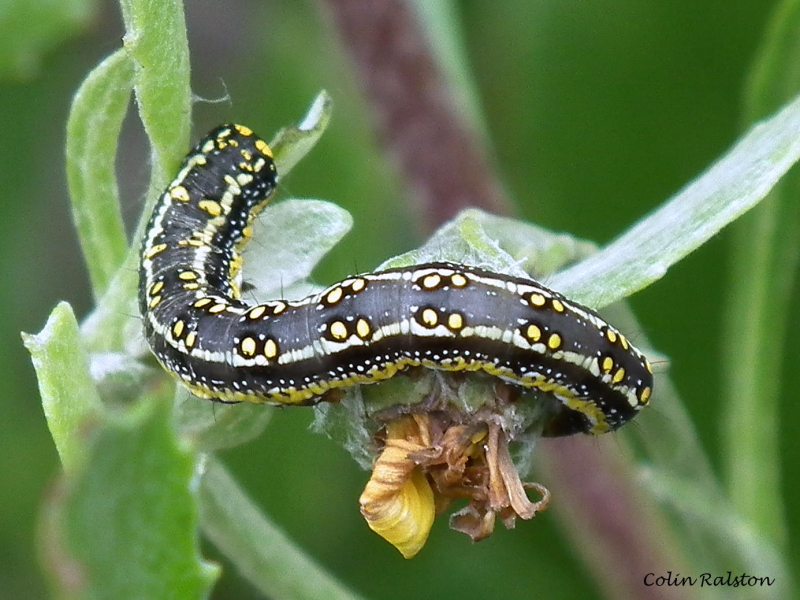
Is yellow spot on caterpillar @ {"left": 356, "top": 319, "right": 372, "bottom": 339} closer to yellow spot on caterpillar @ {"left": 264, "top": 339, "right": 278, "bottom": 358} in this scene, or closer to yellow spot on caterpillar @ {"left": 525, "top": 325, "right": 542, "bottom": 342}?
yellow spot on caterpillar @ {"left": 264, "top": 339, "right": 278, "bottom": 358}

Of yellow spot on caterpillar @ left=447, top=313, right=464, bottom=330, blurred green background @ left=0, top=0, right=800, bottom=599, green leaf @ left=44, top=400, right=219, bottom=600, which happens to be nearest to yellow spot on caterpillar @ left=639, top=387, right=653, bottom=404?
yellow spot on caterpillar @ left=447, top=313, right=464, bottom=330

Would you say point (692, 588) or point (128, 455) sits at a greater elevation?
point (692, 588)

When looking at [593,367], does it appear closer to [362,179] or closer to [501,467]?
[501,467]

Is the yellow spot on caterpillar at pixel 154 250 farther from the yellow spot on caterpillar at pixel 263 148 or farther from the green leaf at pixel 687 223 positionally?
the green leaf at pixel 687 223

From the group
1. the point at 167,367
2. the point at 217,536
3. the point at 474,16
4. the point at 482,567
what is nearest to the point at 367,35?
the point at 167,367

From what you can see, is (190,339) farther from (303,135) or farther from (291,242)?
(303,135)

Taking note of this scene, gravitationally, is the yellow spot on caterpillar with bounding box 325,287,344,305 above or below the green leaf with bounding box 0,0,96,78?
below
